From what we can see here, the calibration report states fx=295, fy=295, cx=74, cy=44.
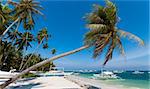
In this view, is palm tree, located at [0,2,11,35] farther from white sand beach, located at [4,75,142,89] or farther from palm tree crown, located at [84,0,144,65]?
palm tree crown, located at [84,0,144,65]

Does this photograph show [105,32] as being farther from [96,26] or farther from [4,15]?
[4,15]

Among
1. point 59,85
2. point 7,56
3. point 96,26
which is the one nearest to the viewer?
point 96,26

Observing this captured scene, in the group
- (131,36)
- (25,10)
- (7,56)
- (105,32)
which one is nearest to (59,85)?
(25,10)

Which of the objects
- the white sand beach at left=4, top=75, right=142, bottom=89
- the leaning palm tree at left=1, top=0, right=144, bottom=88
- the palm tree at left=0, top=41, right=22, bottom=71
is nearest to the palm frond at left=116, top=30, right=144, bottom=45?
the leaning palm tree at left=1, top=0, right=144, bottom=88

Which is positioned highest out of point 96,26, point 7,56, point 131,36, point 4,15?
point 4,15

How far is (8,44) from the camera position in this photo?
4094 centimetres

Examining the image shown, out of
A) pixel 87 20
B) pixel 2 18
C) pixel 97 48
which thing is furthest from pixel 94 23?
pixel 2 18

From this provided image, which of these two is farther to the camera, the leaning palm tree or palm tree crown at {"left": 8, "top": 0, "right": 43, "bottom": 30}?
→ palm tree crown at {"left": 8, "top": 0, "right": 43, "bottom": 30}

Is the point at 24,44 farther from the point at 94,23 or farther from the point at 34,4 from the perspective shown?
the point at 94,23

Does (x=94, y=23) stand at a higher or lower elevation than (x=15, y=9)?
lower

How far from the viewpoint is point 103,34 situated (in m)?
15.3

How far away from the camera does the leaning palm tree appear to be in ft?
49.4

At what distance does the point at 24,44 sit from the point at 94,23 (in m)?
35.2

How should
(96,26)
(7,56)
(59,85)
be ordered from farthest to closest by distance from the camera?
1. (7,56)
2. (59,85)
3. (96,26)
